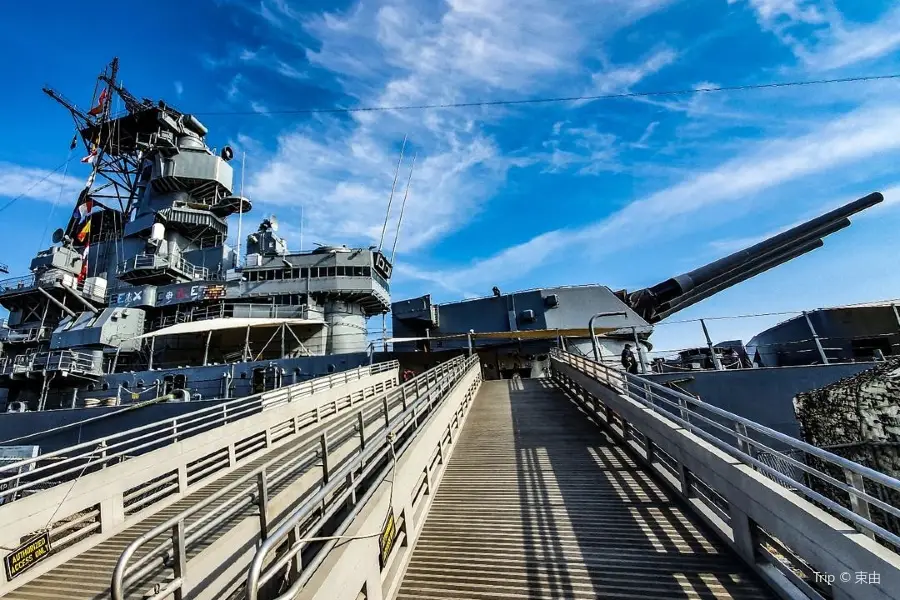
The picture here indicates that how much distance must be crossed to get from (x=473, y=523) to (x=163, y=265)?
101ft

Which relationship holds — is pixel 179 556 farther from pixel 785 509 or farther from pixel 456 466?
pixel 456 466

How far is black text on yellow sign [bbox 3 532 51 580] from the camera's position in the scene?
4.18 meters

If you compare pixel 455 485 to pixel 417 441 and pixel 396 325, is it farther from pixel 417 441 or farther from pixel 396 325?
pixel 396 325

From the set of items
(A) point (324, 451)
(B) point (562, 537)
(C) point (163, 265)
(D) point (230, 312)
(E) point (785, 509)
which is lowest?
(B) point (562, 537)

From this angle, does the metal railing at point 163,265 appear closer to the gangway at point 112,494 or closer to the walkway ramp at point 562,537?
the gangway at point 112,494

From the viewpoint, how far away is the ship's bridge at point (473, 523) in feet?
8.32

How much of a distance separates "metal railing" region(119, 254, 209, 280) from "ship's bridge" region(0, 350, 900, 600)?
25585mm

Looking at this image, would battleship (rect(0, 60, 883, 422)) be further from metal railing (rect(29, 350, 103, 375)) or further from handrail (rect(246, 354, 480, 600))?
handrail (rect(246, 354, 480, 600))

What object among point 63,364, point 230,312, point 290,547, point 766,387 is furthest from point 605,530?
point 63,364

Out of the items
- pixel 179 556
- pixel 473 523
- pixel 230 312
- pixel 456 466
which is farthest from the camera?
pixel 230 312

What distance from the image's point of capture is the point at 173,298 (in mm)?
25109

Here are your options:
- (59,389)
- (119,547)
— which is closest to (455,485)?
(119,547)

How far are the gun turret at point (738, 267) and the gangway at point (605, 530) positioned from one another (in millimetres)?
15982

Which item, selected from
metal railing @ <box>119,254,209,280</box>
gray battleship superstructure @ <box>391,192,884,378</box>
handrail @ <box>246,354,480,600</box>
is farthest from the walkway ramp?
metal railing @ <box>119,254,209,280</box>
